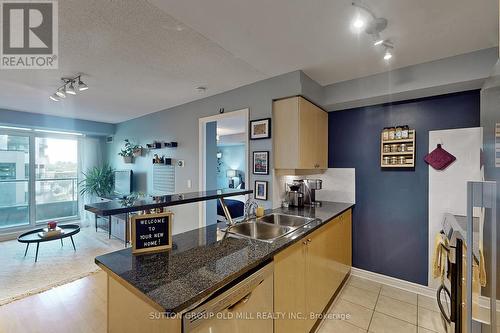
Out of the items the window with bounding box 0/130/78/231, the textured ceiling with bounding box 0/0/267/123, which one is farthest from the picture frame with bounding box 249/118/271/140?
the window with bounding box 0/130/78/231

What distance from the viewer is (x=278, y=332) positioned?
1.43 meters

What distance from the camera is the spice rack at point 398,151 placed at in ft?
8.31

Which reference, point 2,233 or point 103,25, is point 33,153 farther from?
point 103,25

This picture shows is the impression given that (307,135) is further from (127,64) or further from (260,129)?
(127,64)

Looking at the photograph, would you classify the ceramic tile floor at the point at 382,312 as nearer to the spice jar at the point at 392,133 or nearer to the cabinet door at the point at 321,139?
the cabinet door at the point at 321,139

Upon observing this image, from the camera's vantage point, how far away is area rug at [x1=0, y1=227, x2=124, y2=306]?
2.71 meters

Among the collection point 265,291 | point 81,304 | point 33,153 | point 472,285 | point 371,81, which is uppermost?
point 371,81

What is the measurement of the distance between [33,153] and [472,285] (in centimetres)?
716

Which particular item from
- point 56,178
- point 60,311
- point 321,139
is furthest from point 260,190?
point 56,178

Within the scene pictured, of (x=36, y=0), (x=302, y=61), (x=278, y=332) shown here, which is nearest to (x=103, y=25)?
(x=36, y=0)

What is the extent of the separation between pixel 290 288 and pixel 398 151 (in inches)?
84.6

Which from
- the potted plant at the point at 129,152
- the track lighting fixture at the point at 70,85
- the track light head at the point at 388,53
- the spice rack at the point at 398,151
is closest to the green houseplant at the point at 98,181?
the potted plant at the point at 129,152

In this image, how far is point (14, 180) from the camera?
4.68 m

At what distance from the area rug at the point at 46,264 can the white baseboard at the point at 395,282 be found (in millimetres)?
3797
